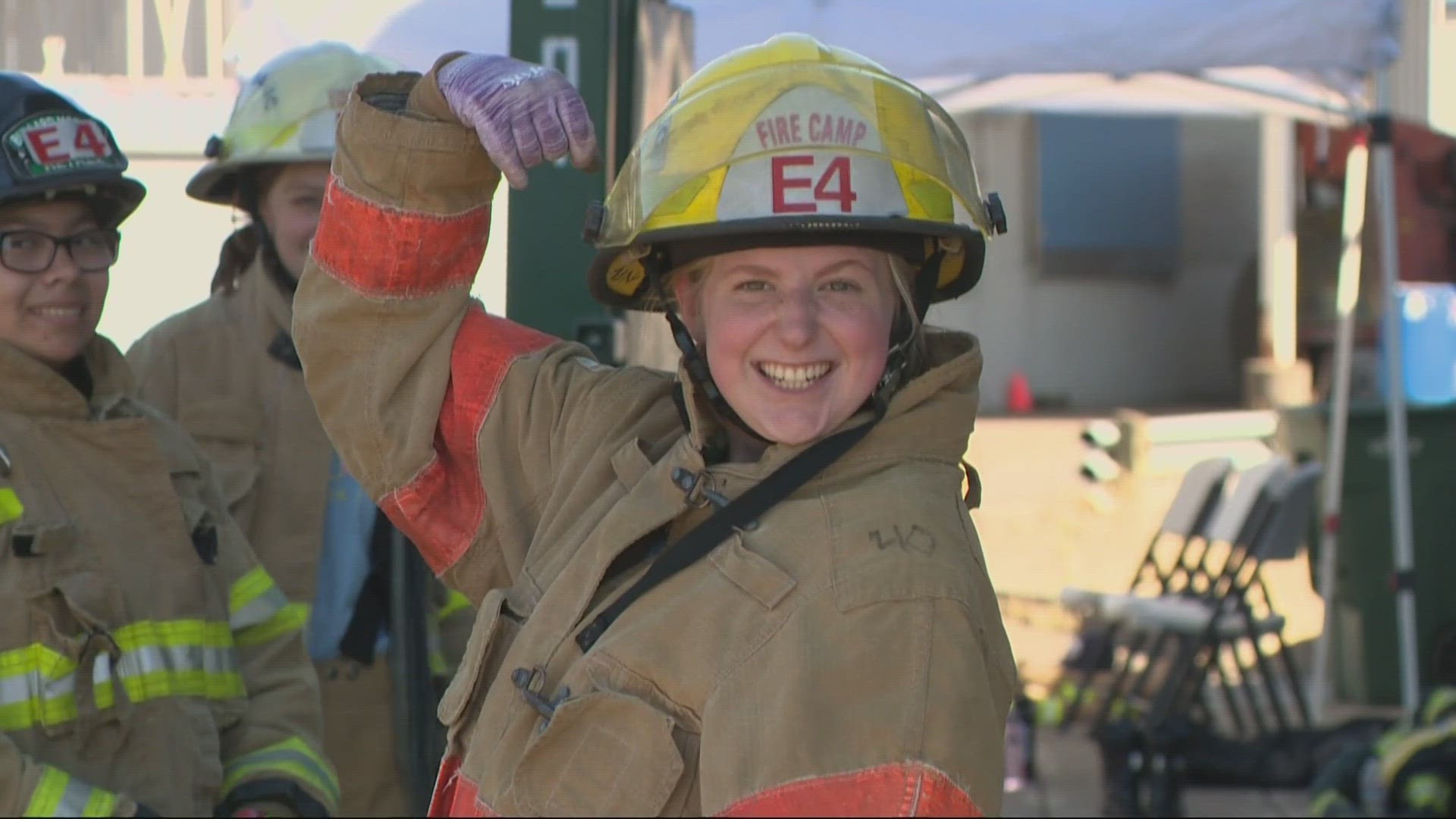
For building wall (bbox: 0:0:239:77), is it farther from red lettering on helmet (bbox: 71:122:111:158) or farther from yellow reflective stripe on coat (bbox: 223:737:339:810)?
yellow reflective stripe on coat (bbox: 223:737:339:810)

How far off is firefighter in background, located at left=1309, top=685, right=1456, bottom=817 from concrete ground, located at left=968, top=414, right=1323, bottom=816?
0.90 meters

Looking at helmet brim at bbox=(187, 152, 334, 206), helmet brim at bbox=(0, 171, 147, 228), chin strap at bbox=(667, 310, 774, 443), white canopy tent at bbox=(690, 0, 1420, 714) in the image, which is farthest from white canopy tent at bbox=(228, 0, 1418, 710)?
chin strap at bbox=(667, 310, 774, 443)

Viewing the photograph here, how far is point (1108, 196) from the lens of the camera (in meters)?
17.3

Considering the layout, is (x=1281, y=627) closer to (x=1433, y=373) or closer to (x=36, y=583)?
(x=1433, y=373)

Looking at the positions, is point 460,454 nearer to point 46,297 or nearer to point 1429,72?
point 46,297

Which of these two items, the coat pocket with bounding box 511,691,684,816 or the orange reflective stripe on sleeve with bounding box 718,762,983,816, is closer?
the orange reflective stripe on sleeve with bounding box 718,762,983,816

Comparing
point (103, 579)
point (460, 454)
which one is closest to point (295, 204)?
point (103, 579)

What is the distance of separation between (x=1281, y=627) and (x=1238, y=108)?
2.43 m

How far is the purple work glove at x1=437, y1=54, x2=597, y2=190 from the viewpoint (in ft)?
7.57

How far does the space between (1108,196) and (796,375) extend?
1550cm

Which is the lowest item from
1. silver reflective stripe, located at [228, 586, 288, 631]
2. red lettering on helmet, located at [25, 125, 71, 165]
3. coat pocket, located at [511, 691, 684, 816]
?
silver reflective stripe, located at [228, 586, 288, 631]

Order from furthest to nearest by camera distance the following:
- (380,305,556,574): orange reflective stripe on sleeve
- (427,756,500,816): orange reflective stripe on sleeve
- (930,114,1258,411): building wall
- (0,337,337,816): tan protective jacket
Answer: (930,114,1258,411): building wall → (0,337,337,816): tan protective jacket → (380,305,556,574): orange reflective stripe on sleeve → (427,756,500,816): orange reflective stripe on sleeve

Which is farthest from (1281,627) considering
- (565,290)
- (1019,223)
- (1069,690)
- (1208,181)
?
(1208,181)

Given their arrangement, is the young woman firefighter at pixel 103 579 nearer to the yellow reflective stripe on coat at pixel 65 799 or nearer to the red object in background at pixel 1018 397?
the yellow reflective stripe on coat at pixel 65 799
